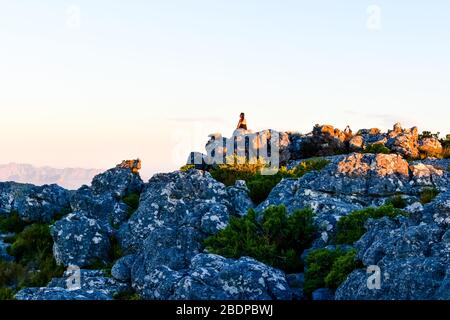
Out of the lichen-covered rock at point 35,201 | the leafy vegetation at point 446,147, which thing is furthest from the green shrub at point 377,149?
the lichen-covered rock at point 35,201

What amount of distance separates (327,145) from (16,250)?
28962 millimetres

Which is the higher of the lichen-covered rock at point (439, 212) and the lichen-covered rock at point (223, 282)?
the lichen-covered rock at point (439, 212)

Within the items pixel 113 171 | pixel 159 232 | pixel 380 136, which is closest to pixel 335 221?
pixel 159 232

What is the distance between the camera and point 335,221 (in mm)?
24125

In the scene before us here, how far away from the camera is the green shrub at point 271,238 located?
72.7ft

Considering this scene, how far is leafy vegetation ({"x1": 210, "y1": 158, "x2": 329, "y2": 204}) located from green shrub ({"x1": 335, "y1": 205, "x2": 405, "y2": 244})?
960cm

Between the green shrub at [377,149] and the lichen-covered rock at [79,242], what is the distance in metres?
25.3

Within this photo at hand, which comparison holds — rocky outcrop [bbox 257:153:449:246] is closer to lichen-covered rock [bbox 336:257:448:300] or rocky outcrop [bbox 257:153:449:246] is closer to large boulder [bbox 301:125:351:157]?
lichen-covered rock [bbox 336:257:448:300]

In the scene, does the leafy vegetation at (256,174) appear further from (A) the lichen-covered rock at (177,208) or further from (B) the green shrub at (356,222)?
(B) the green shrub at (356,222)

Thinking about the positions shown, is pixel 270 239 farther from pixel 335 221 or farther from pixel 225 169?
pixel 225 169

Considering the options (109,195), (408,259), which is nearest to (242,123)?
(109,195)

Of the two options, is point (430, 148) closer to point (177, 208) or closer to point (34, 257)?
point (177, 208)

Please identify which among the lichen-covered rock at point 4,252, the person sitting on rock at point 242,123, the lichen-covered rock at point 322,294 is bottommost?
the lichen-covered rock at point 322,294
